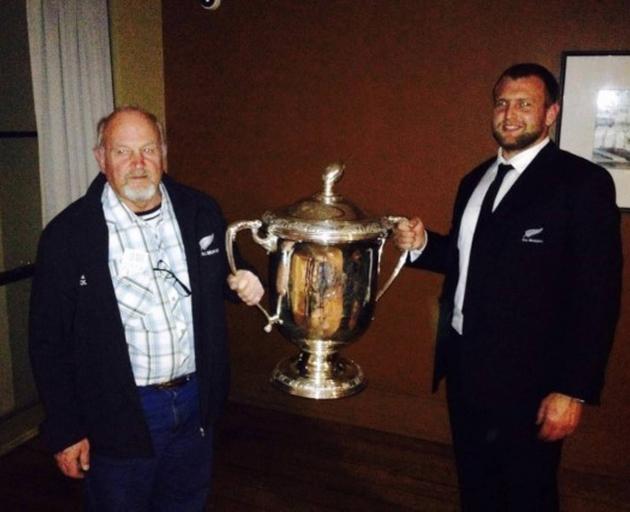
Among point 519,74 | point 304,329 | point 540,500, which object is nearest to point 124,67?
point 519,74

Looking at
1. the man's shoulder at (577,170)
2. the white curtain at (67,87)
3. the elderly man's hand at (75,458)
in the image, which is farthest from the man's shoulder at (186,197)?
the white curtain at (67,87)

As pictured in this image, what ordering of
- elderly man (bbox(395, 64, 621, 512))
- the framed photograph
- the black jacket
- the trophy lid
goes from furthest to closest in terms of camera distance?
the framed photograph → elderly man (bbox(395, 64, 621, 512)) → the black jacket → the trophy lid

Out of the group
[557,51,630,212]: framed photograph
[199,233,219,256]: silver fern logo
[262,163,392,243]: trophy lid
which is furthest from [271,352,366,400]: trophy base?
[557,51,630,212]: framed photograph

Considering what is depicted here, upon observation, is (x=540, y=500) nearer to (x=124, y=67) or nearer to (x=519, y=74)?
(x=519, y=74)

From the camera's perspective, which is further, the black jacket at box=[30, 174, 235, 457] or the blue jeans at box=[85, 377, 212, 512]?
the blue jeans at box=[85, 377, 212, 512]

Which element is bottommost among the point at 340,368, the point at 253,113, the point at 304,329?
the point at 340,368

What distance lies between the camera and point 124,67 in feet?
9.04

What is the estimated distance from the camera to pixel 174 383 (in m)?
1.62

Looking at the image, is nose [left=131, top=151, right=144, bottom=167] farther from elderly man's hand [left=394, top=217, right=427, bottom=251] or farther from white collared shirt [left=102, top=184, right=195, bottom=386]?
elderly man's hand [left=394, top=217, right=427, bottom=251]

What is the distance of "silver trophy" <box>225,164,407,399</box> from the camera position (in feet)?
3.82

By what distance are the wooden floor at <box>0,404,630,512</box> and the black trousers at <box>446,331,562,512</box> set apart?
0.41 metres

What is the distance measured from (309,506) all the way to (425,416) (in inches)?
30.9

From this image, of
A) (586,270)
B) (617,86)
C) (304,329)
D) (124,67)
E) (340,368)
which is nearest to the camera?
(304,329)

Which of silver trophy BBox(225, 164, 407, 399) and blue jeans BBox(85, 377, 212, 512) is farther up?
silver trophy BBox(225, 164, 407, 399)
